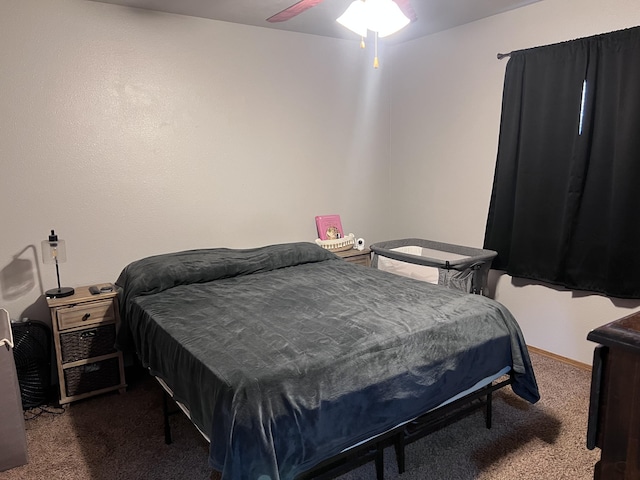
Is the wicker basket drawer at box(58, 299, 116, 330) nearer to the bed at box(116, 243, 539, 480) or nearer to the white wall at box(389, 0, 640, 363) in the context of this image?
the bed at box(116, 243, 539, 480)

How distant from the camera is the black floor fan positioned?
8.69 ft

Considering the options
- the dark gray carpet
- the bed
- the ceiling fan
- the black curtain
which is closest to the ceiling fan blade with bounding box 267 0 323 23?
the ceiling fan

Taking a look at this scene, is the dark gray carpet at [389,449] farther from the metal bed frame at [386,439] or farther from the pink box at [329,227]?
the pink box at [329,227]

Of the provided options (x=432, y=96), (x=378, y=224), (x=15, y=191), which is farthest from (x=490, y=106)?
(x=15, y=191)

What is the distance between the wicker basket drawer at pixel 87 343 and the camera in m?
2.71

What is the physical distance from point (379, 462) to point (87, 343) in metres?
1.89

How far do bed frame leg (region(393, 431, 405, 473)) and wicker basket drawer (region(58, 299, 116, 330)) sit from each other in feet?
6.14

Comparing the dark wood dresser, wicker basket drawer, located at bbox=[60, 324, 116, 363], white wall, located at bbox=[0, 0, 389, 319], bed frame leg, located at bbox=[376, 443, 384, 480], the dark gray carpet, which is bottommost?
the dark gray carpet

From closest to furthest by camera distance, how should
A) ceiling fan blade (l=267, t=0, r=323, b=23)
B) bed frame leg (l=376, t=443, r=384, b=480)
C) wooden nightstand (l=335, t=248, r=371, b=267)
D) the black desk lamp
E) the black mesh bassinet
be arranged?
bed frame leg (l=376, t=443, r=384, b=480), ceiling fan blade (l=267, t=0, r=323, b=23), the black desk lamp, the black mesh bassinet, wooden nightstand (l=335, t=248, r=371, b=267)

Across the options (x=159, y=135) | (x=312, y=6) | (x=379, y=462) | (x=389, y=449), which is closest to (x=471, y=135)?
(x=312, y=6)

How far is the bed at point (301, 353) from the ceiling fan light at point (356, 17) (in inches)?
55.7

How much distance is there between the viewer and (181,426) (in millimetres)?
2525

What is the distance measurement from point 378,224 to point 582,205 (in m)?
1.85

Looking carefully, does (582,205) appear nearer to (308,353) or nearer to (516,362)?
(516,362)
